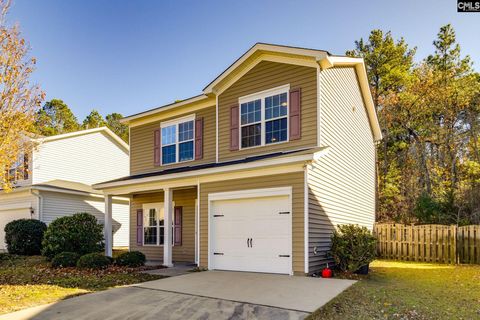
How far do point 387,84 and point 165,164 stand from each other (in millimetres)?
19661

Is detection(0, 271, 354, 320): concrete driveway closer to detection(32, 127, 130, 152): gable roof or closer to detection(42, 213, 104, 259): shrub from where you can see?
detection(42, 213, 104, 259): shrub

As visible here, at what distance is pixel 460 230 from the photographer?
43.5 feet

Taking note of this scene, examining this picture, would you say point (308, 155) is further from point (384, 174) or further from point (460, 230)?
point (384, 174)

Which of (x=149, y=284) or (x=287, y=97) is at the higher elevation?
(x=287, y=97)

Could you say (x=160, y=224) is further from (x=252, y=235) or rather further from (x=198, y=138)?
(x=252, y=235)

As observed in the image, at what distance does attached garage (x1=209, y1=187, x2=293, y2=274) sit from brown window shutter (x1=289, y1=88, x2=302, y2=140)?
1869 millimetres

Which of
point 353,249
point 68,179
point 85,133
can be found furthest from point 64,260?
point 85,133

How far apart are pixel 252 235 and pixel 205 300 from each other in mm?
3868

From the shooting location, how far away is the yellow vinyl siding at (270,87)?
10.9 m

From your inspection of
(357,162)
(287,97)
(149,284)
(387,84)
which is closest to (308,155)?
(287,97)

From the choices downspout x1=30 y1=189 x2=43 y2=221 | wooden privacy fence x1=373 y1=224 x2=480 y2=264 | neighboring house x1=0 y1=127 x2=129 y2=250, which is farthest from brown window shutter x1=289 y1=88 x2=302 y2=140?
downspout x1=30 y1=189 x2=43 y2=221

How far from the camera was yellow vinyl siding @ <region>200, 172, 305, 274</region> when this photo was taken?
9820 mm

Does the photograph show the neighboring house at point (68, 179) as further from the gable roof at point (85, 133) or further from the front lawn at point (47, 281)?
the front lawn at point (47, 281)

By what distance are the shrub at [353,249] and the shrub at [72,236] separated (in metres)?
9.07
